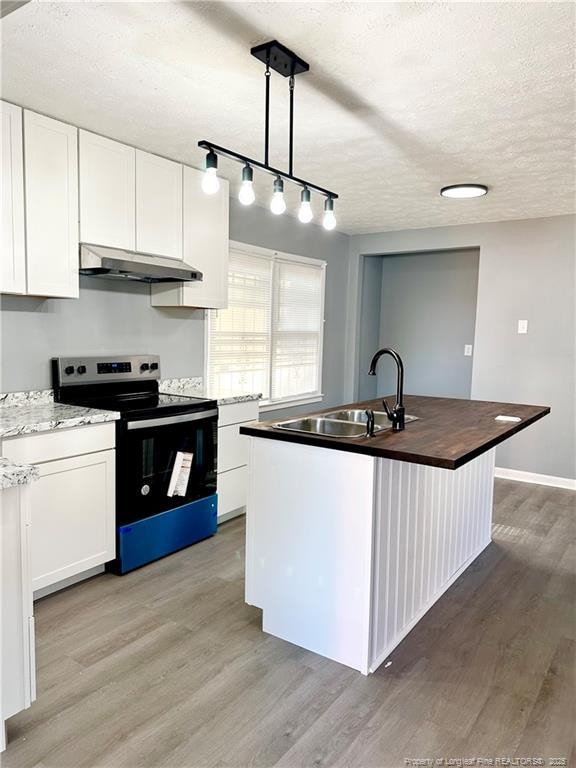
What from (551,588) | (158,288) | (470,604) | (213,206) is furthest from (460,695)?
(213,206)

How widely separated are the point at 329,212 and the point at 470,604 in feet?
6.58

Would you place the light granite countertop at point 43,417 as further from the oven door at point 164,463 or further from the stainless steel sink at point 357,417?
the stainless steel sink at point 357,417

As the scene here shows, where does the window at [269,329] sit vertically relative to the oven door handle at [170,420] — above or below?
above

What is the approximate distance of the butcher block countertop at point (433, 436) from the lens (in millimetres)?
1873

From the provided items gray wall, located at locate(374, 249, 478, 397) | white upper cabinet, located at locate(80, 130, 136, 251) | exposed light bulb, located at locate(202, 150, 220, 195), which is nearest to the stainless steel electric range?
white upper cabinet, located at locate(80, 130, 136, 251)

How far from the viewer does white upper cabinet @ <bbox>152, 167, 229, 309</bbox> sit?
3400 mm

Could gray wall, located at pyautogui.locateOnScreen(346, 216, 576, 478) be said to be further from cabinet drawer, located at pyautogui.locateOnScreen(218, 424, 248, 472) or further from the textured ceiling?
cabinet drawer, located at pyautogui.locateOnScreen(218, 424, 248, 472)

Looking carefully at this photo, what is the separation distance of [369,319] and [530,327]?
1788 millimetres

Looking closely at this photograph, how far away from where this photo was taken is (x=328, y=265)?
5336 mm

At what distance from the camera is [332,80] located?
2.16 m

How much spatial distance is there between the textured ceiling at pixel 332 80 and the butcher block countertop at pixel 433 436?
1.42 metres

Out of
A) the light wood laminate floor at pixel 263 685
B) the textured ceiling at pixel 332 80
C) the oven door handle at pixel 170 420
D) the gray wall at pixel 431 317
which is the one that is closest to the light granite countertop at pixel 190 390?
the oven door handle at pixel 170 420

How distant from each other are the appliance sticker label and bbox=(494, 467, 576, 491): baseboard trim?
3.09m

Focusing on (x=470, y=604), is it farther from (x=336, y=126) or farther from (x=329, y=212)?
(x=336, y=126)
